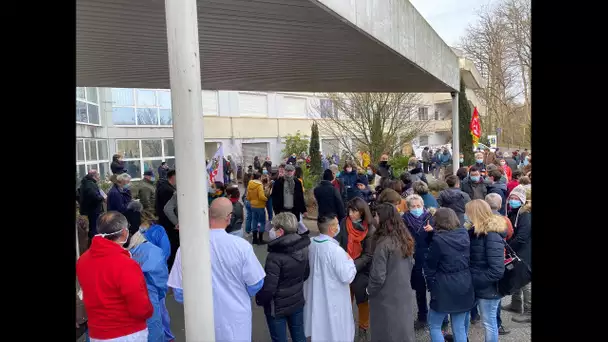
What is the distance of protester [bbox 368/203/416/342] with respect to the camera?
3750mm

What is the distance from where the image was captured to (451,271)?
12.2 feet

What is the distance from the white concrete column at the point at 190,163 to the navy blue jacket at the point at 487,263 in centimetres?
251

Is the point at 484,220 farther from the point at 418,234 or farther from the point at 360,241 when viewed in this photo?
the point at 360,241

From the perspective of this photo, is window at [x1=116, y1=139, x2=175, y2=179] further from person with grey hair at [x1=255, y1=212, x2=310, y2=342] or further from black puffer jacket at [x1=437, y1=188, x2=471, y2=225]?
person with grey hair at [x1=255, y1=212, x2=310, y2=342]

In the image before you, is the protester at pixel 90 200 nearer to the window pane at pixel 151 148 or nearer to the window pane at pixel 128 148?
the window pane at pixel 128 148

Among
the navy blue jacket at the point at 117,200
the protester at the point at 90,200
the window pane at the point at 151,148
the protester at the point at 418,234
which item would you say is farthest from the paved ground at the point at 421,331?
the window pane at the point at 151,148

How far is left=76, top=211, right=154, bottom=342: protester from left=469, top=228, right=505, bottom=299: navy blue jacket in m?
2.91

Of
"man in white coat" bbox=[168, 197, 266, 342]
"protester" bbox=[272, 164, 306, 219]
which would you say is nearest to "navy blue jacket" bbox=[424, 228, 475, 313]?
"man in white coat" bbox=[168, 197, 266, 342]
